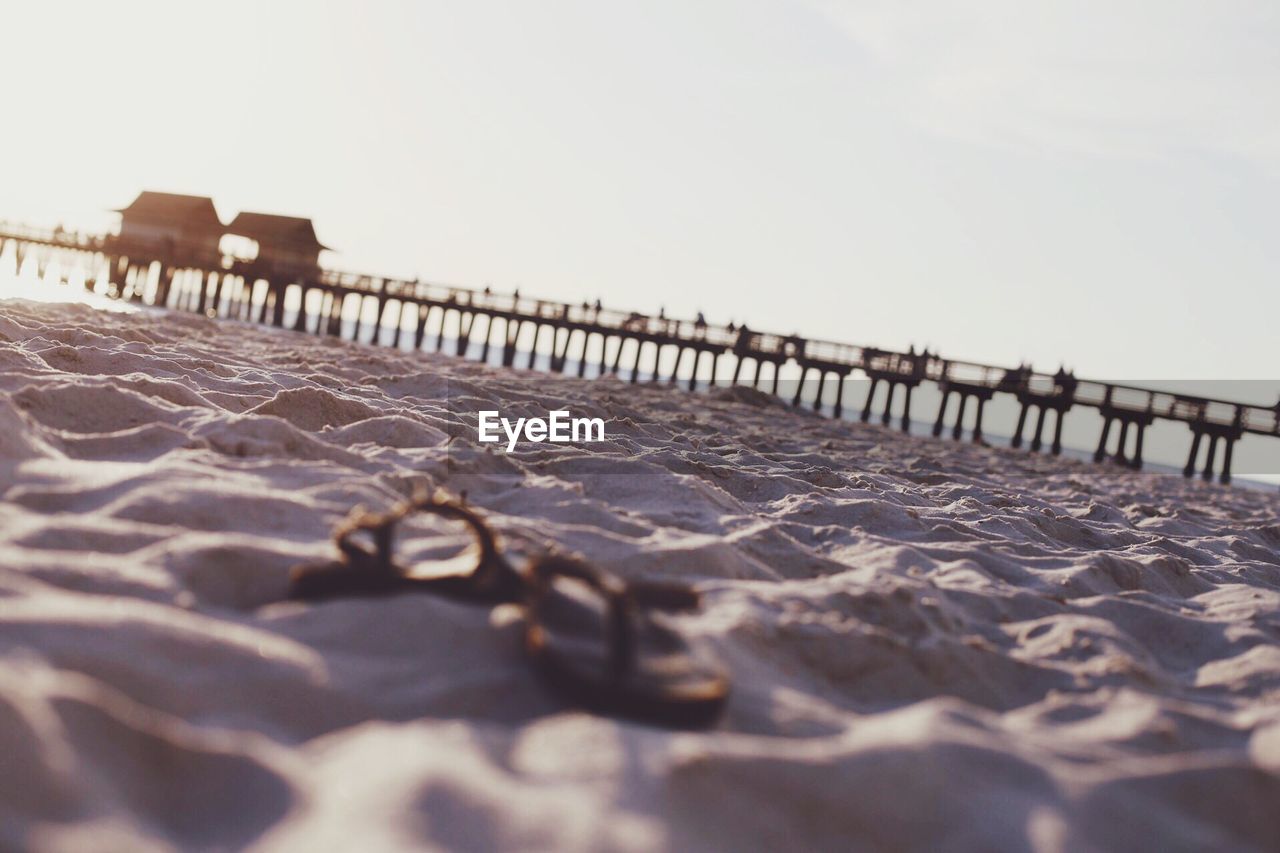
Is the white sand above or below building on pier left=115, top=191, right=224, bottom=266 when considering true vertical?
below

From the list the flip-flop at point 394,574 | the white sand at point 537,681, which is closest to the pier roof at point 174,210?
the white sand at point 537,681

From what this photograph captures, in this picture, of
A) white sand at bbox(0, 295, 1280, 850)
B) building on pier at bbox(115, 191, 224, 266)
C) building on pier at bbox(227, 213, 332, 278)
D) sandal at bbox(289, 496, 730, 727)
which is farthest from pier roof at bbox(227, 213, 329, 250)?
sandal at bbox(289, 496, 730, 727)

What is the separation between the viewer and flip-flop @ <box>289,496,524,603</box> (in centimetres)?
223

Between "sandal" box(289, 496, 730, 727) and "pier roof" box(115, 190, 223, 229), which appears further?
"pier roof" box(115, 190, 223, 229)

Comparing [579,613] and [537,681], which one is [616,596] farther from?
[579,613]

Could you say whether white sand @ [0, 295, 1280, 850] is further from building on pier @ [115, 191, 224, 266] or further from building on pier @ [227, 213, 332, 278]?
building on pier @ [115, 191, 224, 266]

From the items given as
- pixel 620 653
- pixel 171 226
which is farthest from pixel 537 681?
pixel 171 226

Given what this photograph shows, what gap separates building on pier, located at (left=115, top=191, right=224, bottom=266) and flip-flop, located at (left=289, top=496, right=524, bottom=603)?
44844 millimetres

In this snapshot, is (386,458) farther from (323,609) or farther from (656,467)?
(323,609)

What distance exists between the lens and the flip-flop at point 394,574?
2.23 meters

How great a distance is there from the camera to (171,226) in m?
44.5

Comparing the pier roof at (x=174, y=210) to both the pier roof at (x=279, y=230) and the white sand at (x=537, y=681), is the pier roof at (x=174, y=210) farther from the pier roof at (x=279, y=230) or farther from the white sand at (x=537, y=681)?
the white sand at (x=537, y=681)

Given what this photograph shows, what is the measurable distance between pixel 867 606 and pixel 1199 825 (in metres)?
1.27

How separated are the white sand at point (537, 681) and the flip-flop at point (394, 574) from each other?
0.07m
